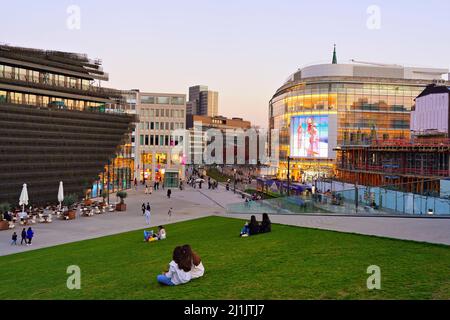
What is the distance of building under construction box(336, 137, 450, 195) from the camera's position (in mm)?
44028

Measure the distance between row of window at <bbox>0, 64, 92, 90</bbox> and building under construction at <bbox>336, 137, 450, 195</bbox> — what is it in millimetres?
36698

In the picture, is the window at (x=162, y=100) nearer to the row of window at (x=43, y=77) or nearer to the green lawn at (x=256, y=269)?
the row of window at (x=43, y=77)

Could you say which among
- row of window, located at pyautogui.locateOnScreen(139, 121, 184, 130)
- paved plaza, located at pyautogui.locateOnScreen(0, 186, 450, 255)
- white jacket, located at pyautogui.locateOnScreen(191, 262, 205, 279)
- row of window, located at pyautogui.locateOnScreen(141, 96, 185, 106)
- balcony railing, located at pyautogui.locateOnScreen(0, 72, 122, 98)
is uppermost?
row of window, located at pyautogui.locateOnScreen(141, 96, 185, 106)

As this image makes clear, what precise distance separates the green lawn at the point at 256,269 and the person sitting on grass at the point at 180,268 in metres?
0.26

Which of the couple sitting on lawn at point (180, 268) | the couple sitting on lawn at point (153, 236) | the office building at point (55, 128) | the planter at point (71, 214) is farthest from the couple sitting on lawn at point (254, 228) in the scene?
the office building at point (55, 128)

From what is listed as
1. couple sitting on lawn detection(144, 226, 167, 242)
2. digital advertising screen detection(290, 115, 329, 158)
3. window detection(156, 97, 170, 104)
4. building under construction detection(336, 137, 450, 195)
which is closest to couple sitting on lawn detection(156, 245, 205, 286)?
couple sitting on lawn detection(144, 226, 167, 242)

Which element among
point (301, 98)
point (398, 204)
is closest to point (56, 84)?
point (398, 204)

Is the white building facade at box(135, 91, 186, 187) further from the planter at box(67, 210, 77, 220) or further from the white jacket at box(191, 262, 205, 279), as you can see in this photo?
the white jacket at box(191, 262, 205, 279)

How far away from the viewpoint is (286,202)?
3538 cm

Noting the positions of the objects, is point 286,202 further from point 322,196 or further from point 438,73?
point 438,73

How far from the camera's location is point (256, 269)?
604 inches

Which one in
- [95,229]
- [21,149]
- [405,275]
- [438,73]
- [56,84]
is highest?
[438,73]

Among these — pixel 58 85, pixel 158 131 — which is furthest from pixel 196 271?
pixel 158 131

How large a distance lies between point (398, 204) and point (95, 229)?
21923mm
